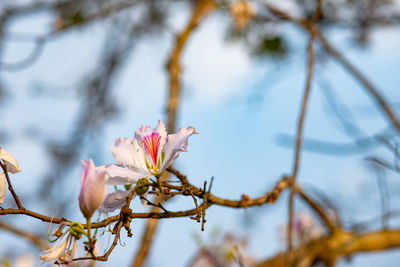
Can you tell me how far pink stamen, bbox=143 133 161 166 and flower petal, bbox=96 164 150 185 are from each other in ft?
0.09

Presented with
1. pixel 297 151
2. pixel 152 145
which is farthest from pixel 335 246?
pixel 152 145

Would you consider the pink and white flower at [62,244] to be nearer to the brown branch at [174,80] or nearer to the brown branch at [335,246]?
the brown branch at [174,80]

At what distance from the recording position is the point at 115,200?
0.41 metres

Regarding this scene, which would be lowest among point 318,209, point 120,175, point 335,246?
point 335,246

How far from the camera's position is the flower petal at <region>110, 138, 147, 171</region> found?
43cm

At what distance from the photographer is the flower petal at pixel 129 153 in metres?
0.43

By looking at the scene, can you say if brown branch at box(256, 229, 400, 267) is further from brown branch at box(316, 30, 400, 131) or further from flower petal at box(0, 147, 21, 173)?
flower petal at box(0, 147, 21, 173)

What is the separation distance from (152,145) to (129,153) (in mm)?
27

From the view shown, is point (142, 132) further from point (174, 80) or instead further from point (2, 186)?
point (174, 80)

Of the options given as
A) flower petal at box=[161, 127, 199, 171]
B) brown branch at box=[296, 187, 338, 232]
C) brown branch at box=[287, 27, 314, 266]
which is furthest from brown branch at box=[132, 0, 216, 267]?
flower petal at box=[161, 127, 199, 171]

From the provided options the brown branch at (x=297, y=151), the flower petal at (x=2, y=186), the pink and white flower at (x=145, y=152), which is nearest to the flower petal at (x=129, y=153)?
the pink and white flower at (x=145, y=152)

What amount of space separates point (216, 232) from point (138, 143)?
248 mm

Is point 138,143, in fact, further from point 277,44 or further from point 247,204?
point 277,44

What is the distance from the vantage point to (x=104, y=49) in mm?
2326
